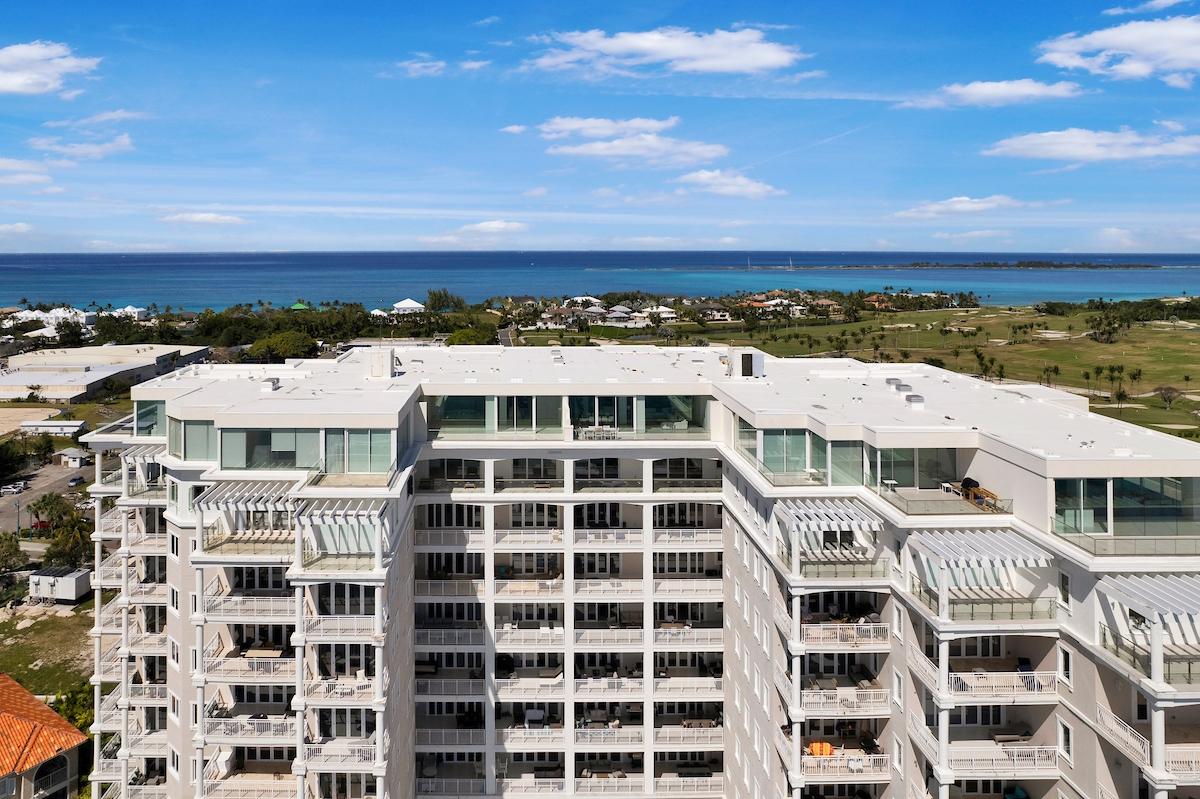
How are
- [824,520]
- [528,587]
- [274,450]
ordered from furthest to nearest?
[528,587] < [274,450] < [824,520]

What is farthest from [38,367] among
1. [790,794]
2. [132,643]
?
[790,794]

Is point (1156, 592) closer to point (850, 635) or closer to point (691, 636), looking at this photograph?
point (850, 635)

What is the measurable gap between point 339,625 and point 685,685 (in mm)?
12662

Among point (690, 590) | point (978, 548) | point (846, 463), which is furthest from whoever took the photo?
point (690, 590)

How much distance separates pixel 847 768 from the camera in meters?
21.6

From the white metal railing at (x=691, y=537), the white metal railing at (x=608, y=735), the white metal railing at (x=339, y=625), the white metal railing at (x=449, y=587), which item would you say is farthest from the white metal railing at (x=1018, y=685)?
the white metal railing at (x=449, y=587)

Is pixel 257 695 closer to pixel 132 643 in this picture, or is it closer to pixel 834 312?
pixel 132 643

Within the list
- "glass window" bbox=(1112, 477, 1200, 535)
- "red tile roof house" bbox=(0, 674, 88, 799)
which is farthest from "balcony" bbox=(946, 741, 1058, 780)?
"red tile roof house" bbox=(0, 674, 88, 799)

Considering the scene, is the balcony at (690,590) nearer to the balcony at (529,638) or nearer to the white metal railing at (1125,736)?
the balcony at (529,638)

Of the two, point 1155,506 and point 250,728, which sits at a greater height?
point 1155,506

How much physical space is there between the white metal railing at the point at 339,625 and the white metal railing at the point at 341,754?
302cm

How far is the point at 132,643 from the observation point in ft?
88.1

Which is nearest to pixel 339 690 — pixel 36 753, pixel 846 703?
pixel 846 703

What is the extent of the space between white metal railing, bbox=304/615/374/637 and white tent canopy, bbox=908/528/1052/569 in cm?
1373
